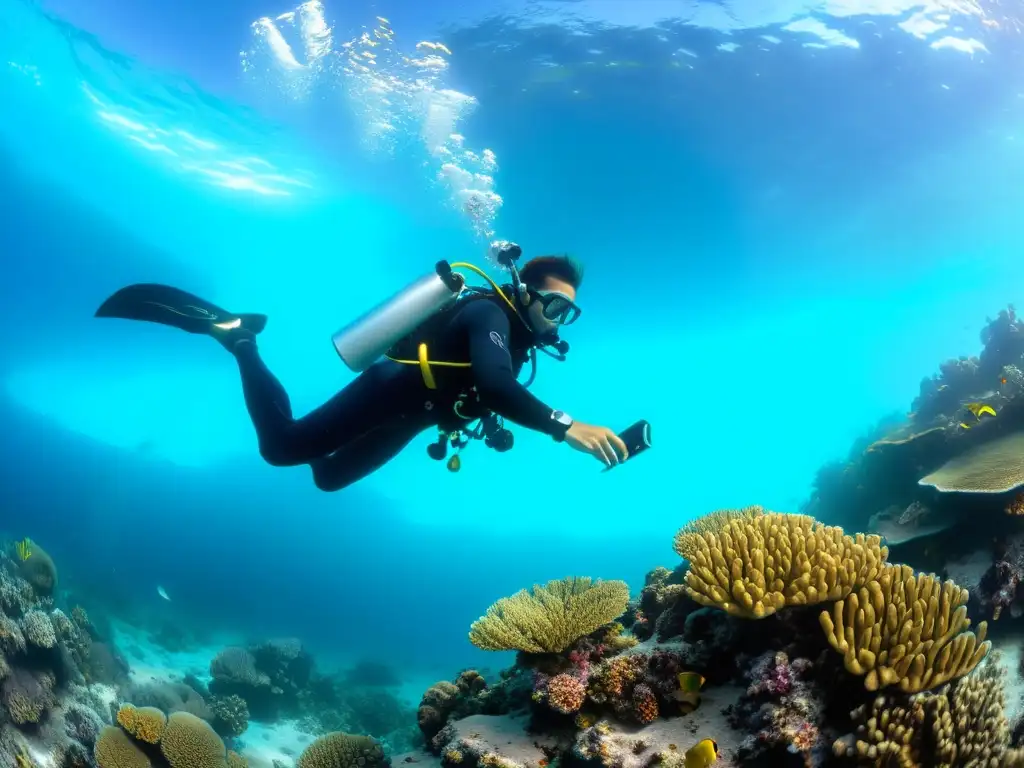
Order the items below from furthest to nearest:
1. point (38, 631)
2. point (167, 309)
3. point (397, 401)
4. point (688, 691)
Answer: point (38, 631)
point (167, 309)
point (397, 401)
point (688, 691)

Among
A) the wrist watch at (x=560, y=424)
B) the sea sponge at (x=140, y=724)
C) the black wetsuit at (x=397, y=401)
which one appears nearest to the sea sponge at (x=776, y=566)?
the wrist watch at (x=560, y=424)

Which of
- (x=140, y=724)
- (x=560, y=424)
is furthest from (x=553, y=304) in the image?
(x=140, y=724)

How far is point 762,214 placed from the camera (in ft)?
70.4

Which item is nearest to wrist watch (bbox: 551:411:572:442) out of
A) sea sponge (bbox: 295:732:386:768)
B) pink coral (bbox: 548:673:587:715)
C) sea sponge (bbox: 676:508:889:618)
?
sea sponge (bbox: 676:508:889:618)

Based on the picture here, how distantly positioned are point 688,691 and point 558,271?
12.6 feet

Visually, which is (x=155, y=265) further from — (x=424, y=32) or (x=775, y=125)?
(x=775, y=125)

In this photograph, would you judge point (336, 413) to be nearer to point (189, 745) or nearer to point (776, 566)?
point (776, 566)

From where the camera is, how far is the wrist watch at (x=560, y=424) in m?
3.68

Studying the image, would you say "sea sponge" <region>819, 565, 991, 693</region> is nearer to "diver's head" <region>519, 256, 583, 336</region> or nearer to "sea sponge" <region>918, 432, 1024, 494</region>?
"sea sponge" <region>918, 432, 1024, 494</region>

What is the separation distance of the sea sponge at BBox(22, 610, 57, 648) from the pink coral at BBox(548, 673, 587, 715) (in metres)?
9.49

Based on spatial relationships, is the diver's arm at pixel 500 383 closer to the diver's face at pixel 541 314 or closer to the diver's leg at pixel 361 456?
the diver's face at pixel 541 314

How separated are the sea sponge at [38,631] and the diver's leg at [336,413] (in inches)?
255

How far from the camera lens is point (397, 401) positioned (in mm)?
5508

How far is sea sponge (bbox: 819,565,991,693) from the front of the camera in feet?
10.1
